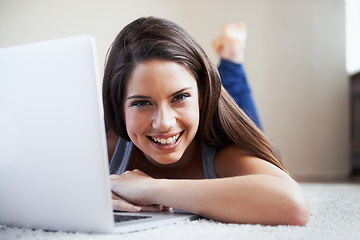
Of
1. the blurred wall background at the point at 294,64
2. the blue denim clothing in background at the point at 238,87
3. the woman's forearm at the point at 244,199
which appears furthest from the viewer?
the blurred wall background at the point at 294,64

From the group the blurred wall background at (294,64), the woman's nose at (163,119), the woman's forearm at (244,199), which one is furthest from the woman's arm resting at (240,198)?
the blurred wall background at (294,64)

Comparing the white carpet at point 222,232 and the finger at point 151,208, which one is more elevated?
the white carpet at point 222,232

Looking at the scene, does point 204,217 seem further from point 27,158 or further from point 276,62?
point 276,62

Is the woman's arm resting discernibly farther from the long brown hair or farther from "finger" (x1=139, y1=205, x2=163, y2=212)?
the long brown hair

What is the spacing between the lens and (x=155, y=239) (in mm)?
679

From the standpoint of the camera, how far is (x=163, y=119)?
95cm

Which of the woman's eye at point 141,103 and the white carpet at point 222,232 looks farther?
the woman's eye at point 141,103

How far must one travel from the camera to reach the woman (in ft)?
2.69

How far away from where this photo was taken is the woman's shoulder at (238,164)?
963 mm

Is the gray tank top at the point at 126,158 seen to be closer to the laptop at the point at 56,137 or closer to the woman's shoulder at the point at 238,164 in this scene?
the woman's shoulder at the point at 238,164

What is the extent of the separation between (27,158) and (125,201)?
0.30m

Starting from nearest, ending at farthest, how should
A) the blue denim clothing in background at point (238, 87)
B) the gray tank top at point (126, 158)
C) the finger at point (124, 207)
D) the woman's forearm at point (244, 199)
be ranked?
1. the woman's forearm at point (244, 199)
2. the finger at point (124, 207)
3. the gray tank top at point (126, 158)
4. the blue denim clothing in background at point (238, 87)

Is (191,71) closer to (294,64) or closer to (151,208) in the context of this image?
(151,208)

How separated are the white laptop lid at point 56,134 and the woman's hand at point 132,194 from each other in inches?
8.3
